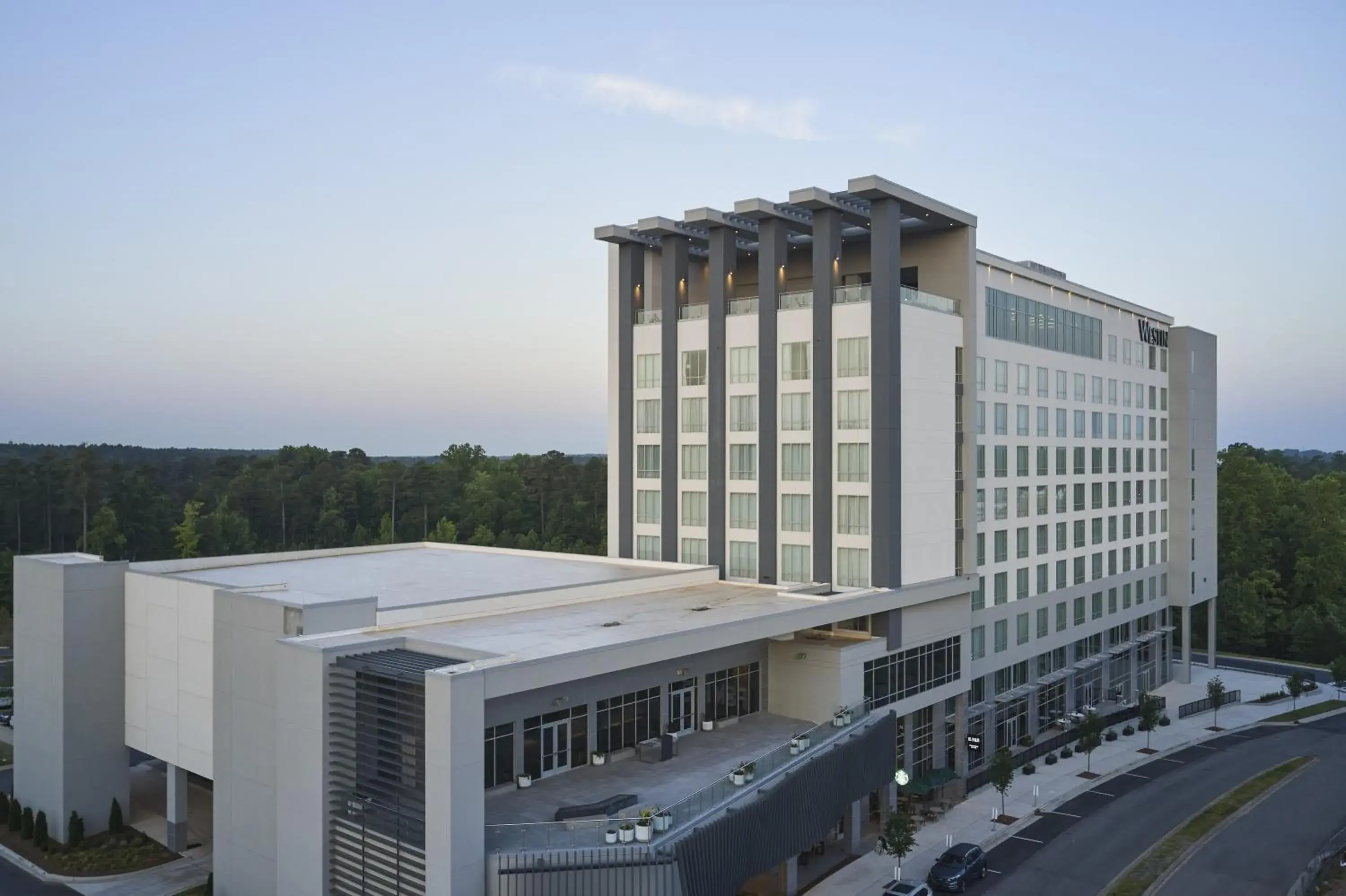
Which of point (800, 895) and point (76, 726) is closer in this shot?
point (800, 895)

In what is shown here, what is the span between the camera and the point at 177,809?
32000mm

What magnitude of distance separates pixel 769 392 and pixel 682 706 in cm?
1400

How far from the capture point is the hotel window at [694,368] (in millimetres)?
43281

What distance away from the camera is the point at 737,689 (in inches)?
1380

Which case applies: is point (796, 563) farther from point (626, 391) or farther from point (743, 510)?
point (626, 391)

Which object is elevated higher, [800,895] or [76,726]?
[76,726]

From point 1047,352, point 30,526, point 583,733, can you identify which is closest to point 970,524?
point 1047,352

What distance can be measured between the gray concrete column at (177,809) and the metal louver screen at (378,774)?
36.5 ft

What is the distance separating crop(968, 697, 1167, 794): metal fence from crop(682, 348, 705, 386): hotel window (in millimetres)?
19876

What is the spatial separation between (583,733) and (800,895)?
331 inches

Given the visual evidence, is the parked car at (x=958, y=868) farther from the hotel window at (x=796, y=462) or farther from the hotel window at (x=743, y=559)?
the hotel window at (x=796, y=462)

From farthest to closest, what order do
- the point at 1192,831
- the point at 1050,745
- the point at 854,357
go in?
the point at 1050,745
the point at 854,357
the point at 1192,831

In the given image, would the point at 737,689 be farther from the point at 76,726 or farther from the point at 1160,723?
the point at 1160,723

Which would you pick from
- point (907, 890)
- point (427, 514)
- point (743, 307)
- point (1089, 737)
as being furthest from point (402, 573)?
point (427, 514)
